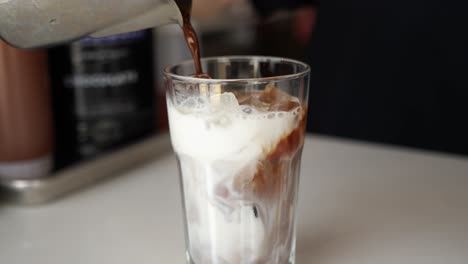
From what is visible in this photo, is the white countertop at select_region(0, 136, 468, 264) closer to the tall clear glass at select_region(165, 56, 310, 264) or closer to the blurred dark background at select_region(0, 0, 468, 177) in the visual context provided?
the tall clear glass at select_region(165, 56, 310, 264)

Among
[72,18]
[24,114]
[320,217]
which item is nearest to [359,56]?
[320,217]

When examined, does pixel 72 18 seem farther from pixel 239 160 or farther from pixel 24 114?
pixel 24 114

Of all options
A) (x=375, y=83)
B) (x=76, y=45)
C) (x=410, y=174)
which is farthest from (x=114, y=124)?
(x=375, y=83)

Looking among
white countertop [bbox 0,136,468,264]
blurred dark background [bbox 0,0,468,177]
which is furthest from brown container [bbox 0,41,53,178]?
blurred dark background [bbox 0,0,468,177]

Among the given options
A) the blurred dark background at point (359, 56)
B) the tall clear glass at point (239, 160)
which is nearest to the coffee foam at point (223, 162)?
the tall clear glass at point (239, 160)

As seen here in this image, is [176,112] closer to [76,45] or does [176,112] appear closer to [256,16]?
[76,45]
